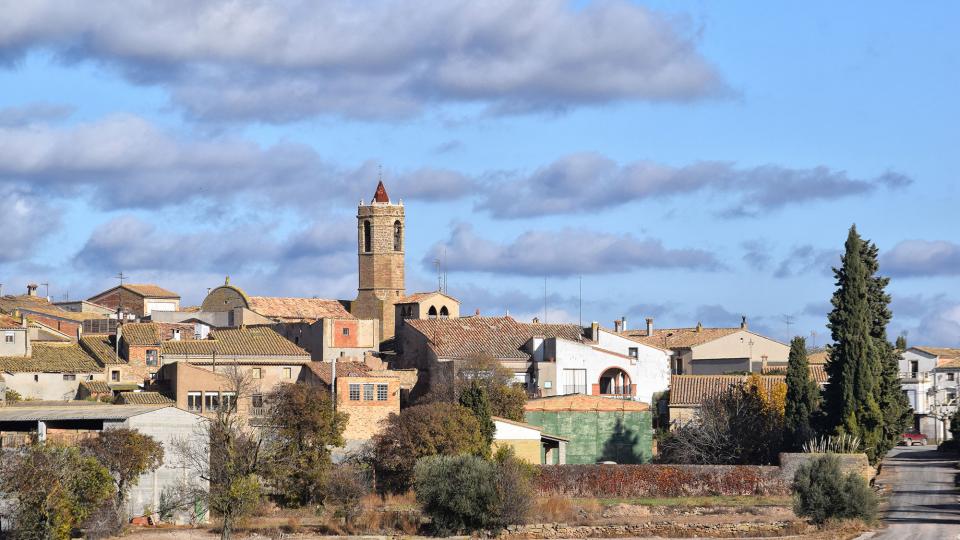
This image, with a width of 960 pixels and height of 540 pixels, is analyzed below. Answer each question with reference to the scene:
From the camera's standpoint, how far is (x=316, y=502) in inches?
2501

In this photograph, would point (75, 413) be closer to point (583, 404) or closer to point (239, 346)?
point (239, 346)

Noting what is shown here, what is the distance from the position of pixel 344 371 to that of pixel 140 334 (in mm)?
13956

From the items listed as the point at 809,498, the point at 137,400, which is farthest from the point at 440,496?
the point at 137,400

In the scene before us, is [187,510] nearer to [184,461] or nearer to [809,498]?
[184,461]

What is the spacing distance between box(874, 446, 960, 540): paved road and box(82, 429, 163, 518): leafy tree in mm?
26063

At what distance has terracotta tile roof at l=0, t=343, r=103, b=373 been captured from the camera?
81.8m

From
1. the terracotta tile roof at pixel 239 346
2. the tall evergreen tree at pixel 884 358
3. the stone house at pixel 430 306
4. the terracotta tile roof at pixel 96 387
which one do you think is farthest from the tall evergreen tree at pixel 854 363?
the stone house at pixel 430 306

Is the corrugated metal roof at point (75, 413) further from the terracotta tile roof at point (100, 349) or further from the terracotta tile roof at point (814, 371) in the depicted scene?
the terracotta tile roof at point (814, 371)

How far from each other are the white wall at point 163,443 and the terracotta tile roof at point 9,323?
27378 millimetres

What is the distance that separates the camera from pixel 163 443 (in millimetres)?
60906

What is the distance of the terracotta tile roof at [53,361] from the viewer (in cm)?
8181

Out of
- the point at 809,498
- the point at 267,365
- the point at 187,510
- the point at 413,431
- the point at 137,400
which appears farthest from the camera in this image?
the point at 267,365

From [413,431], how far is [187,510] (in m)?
11.1

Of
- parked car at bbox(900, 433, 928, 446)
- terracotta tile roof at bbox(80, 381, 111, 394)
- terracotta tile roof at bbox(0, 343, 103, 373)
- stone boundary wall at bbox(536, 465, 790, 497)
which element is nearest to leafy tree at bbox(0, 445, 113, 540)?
stone boundary wall at bbox(536, 465, 790, 497)
